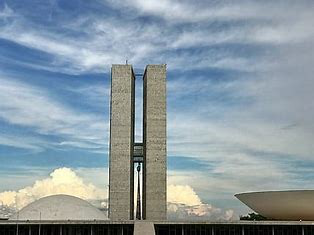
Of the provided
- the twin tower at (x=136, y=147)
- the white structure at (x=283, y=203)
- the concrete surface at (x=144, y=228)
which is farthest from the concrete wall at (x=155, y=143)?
the concrete surface at (x=144, y=228)

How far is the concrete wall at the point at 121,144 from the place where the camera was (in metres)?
75.7

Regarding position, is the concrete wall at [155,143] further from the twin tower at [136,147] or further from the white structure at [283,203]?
the white structure at [283,203]

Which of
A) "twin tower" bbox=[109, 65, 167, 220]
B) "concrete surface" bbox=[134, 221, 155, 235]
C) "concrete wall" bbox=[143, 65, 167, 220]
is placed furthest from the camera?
"twin tower" bbox=[109, 65, 167, 220]

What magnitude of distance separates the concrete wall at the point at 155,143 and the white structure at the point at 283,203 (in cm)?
1582

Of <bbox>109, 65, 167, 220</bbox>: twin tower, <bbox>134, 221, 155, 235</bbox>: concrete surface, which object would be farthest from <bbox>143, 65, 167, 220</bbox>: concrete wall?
<bbox>134, 221, 155, 235</bbox>: concrete surface

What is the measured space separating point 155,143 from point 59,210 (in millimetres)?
21570

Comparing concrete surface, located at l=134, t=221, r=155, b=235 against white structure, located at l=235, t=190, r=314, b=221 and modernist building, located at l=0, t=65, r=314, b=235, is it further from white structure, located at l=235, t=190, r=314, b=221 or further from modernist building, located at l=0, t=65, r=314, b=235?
white structure, located at l=235, t=190, r=314, b=221

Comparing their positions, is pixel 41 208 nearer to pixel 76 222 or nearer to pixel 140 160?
pixel 76 222

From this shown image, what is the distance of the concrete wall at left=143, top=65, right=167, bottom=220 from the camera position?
75.4 m

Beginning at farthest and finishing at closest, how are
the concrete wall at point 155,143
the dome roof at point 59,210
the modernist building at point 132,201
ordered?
1. the concrete wall at point 155,143
2. the dome roof at point 59,210
3. the modernist building at point 132,201

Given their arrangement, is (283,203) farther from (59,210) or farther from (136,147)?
(136,147)

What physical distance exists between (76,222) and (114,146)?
78.9 feet

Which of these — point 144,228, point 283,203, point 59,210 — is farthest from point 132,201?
point 283,203

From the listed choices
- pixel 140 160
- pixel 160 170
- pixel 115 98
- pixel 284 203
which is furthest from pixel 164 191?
pixel 284 203
